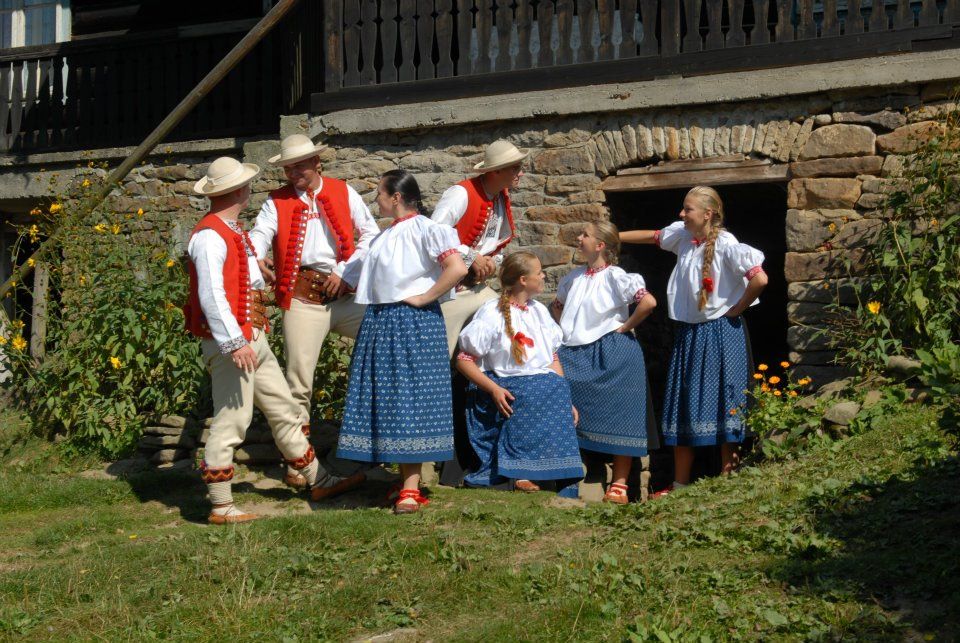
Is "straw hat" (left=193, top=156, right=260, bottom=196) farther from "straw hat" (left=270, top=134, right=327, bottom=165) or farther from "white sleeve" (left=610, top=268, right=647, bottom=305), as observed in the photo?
"white sleeve" (left=610, top=268, right=647, bottom=305)

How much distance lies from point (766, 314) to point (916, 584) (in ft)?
19.6

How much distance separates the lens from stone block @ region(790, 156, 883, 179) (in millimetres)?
6875

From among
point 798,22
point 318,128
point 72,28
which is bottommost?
point 318,128

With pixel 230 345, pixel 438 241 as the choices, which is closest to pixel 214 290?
pixel 230 345

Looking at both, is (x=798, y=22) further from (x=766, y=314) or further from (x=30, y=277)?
(x=30, y=277)

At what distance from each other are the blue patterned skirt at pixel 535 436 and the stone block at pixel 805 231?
1.80m

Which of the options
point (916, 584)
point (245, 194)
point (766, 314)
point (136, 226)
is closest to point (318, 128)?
point (136, 226)

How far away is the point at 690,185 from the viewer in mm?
7348

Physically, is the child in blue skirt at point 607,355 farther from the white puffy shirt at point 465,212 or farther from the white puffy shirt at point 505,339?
the white puffy shirt at point 465,212

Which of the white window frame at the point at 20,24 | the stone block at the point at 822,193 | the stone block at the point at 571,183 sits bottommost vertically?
the stone block at the point at 822,193

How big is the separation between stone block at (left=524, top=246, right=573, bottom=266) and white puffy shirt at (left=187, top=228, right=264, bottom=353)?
2668 mm

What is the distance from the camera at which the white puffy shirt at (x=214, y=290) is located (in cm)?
543

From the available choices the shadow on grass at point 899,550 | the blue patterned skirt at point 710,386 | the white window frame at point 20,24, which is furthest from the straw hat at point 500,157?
the white window frame at point 20,24

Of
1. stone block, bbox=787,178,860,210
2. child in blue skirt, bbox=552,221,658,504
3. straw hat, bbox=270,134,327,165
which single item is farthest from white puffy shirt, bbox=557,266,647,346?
straw hat, bbox=270,134,327,165
